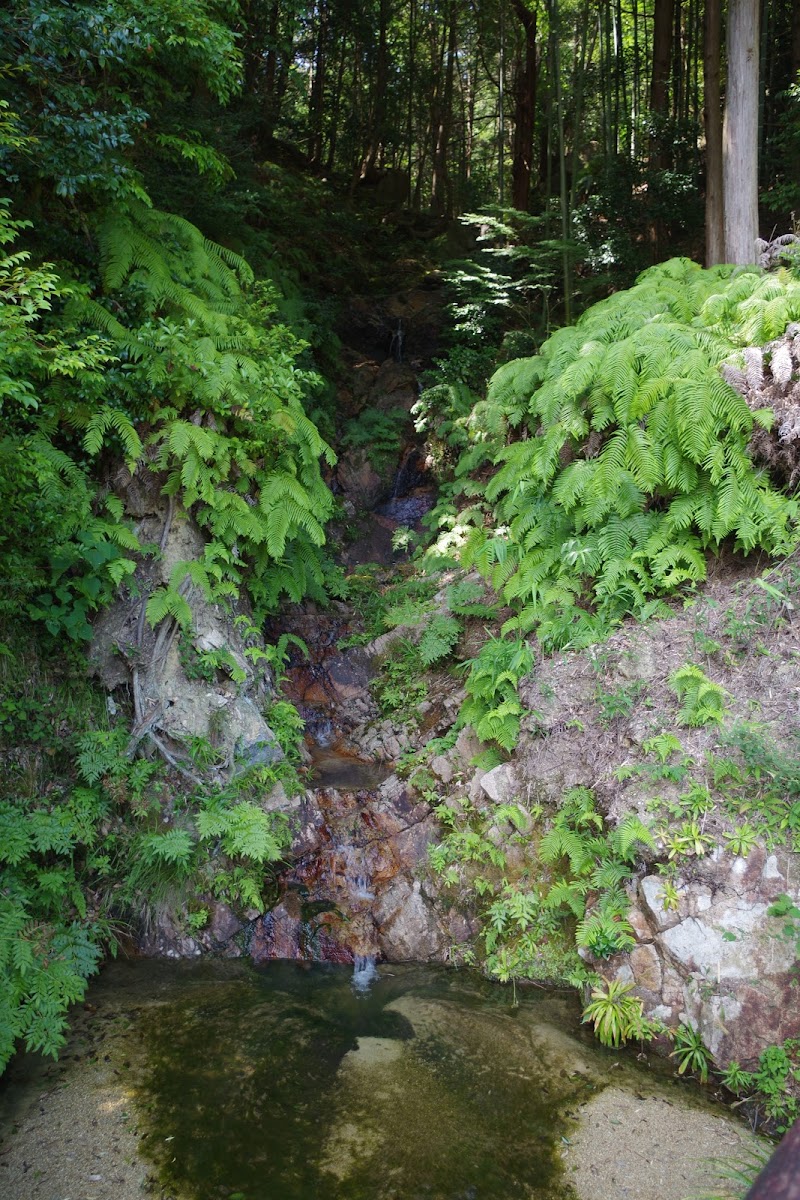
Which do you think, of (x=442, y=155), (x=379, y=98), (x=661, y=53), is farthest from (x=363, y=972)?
(x=442, y=155)

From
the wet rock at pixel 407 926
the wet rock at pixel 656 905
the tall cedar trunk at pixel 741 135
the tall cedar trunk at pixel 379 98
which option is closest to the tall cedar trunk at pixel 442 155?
the tall cedar trunk at pixel 379 98

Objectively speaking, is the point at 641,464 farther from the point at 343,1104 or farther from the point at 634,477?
the point at 343,1104

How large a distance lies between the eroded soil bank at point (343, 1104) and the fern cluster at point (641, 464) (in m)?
2.96

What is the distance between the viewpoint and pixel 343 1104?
155 inches

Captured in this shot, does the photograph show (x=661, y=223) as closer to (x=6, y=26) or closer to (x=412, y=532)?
(x=412, y=532)

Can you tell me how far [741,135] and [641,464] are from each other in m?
4.97

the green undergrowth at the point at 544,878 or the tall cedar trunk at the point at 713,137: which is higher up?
the tall cedar trunk at the point at 713,137

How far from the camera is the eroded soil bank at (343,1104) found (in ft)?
11.3

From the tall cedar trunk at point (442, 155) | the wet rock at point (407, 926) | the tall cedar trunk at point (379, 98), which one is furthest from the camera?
the tall cedar trunk at point (442, 155)

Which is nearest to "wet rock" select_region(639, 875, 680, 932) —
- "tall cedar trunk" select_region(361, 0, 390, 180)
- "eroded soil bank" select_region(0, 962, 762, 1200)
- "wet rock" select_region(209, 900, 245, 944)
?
"eroded soil bank" select_region(0, 962, 762, 1200)

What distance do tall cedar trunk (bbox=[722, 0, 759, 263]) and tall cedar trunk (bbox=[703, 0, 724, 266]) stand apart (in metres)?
0.65

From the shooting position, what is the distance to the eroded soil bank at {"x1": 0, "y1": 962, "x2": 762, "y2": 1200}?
345cm

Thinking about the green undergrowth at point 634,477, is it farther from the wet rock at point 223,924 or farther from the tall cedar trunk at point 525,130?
the tall cedar trunk at point 525,130

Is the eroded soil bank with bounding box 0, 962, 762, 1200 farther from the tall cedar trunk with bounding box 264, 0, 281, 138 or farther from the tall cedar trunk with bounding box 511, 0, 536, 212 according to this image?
the tall cedar trunk with bounding box 511, 0, 536, 212
